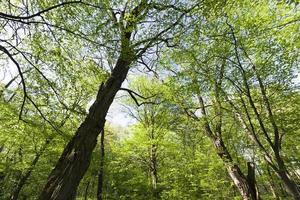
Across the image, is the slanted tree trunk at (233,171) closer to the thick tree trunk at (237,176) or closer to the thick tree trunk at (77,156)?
the thick tree trunk at (237,176)

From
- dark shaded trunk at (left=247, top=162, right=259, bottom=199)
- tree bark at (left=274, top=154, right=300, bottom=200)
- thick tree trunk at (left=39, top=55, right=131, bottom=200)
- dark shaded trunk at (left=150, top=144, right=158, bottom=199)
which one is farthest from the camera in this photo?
dark shaded trunk at (left=150, top=144, right=158, bottom=199)

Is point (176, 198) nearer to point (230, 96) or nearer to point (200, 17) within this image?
point (230, 96)

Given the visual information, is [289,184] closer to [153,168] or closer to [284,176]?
[284,176]

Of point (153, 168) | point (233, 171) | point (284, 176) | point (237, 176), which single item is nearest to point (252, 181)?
point (237, 176)

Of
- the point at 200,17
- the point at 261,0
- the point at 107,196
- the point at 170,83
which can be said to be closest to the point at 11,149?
the point at 107,196

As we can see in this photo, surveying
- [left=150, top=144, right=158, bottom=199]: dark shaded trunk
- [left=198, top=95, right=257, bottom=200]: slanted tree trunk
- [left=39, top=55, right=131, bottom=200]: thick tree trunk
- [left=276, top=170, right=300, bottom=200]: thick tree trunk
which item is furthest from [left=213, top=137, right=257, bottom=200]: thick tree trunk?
[left=150, top=144, right=158, bottom=199]: dark shaded trunk

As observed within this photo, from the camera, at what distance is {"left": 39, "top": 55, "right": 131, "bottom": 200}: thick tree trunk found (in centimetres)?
290

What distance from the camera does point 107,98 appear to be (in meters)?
3.82

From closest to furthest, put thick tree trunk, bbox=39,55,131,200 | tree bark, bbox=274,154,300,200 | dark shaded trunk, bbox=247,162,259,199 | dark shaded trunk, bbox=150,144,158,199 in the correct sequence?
thick tree trunk, bbox=39,55,131,200 → tree bark, bbox=274,154,300,200 → dark shaded trunk, bbox=247,162,259,199 → dark shaded trunk, bbox=150,144,158,199

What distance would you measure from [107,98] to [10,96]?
1146 cm

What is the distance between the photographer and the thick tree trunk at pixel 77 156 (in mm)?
2900

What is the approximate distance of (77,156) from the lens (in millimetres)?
3129

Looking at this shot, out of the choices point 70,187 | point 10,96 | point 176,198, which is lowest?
point 70,187

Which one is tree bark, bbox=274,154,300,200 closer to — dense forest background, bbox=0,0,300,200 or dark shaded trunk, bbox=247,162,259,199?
dense forest background, bbox=0,0,300,200
